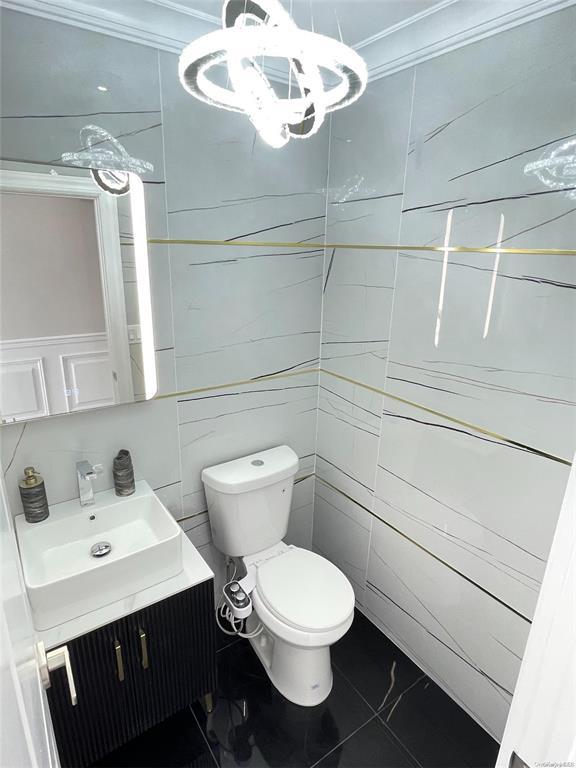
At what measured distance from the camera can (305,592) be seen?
1.64m

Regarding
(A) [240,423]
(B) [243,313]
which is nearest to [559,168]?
(B) [243,313]

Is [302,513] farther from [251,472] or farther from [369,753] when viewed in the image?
[369,753]

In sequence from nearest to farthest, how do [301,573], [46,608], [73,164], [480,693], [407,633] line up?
1. [46,608]
2. [73,164]
3. [480,693]
4. [301,573]
5. [407,633]

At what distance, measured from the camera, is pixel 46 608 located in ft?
3.94

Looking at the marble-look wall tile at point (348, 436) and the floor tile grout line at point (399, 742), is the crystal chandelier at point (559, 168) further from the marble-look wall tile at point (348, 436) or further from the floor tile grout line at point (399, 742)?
the floor tile grout line at point (399, 742)

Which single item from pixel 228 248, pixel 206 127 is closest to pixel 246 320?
pixel 228 248

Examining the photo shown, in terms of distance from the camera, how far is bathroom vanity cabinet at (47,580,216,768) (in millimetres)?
1274

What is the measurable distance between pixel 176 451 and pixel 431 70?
5.32 ft

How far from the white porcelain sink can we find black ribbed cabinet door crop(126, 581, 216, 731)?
3.9 inches

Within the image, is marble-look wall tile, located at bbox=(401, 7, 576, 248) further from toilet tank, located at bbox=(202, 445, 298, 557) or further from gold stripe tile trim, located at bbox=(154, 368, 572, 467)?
toilet tank, located at bbox=(202, 445, 298, 557)

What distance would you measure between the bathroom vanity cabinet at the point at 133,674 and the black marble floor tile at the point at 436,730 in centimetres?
77

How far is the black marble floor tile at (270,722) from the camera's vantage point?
60.5 inches

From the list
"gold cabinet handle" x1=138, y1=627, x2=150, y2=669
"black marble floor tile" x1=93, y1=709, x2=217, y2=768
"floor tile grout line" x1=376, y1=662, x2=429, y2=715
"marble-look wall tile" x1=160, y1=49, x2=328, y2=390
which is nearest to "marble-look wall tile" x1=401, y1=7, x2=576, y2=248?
"marble-look wall tile" x1=160, y1=49, x2=328, y2=390

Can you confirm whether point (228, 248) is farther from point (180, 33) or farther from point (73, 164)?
point (180, 33)
